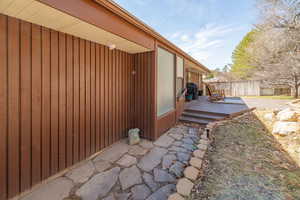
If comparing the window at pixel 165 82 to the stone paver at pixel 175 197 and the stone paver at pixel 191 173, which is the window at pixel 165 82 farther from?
the stone paver at pixel 175 197

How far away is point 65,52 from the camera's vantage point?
2.31 metres

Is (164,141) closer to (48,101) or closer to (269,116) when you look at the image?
(48,101)

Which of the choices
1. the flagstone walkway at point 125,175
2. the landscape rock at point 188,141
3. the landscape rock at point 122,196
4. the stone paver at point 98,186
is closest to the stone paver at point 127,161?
the flagstone walkway at point 125,175

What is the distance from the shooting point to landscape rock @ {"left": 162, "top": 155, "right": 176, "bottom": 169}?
2423 millimetres

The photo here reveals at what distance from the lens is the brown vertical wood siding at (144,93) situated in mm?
3447

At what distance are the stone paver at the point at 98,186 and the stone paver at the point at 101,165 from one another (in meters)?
0.14

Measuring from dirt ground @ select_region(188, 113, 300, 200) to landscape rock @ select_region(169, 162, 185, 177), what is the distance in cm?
34

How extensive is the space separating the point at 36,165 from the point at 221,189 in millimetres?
2893

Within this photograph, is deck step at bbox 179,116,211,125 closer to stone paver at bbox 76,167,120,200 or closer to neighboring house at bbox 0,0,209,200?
neighboring house at bbox 0,0,209,200

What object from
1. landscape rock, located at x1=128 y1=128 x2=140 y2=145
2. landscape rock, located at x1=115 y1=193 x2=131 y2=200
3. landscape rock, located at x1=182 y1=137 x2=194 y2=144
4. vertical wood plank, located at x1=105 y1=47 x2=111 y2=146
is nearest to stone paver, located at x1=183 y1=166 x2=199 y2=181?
landscape rock, located at x1=115 y1=193 x2=131 y2=200

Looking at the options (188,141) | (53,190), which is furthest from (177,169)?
(53,190)

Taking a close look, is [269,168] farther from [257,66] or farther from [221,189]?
[257,66]

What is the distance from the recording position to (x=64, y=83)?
232 cm

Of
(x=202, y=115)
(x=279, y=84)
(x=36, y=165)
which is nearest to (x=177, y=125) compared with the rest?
(x=202, y=115)
